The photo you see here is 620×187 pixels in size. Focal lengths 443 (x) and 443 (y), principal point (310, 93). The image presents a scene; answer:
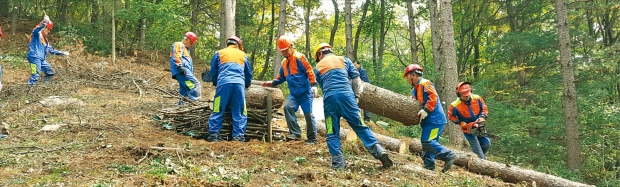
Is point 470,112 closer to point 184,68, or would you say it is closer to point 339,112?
point 339,112

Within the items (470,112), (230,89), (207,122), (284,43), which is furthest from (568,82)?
(207,122)

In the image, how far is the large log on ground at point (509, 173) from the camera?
6477 mm

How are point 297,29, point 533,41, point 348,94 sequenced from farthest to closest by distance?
1. point 297,29
2. point 533,41
3. point 348,94

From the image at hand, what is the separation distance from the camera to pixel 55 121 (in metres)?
7.33

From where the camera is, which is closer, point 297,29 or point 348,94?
point 348,94

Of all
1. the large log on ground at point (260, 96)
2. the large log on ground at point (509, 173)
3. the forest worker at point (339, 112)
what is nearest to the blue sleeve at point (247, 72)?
the large log on ground at point (260, 96)

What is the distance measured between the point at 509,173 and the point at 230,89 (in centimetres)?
431

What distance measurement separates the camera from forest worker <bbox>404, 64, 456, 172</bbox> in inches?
234

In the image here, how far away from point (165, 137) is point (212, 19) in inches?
631

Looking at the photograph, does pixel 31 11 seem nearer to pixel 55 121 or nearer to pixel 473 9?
pixel 55 121

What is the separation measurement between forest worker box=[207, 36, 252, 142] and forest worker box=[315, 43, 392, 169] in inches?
58.1

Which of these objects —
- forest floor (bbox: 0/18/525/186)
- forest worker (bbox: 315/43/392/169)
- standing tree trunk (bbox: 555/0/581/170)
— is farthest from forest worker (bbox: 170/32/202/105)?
standing tree trunk (bbox: 555/0/581/170)

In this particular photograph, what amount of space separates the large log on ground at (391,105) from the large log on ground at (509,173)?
3.21ft

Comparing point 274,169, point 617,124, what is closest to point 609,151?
point 617,124
